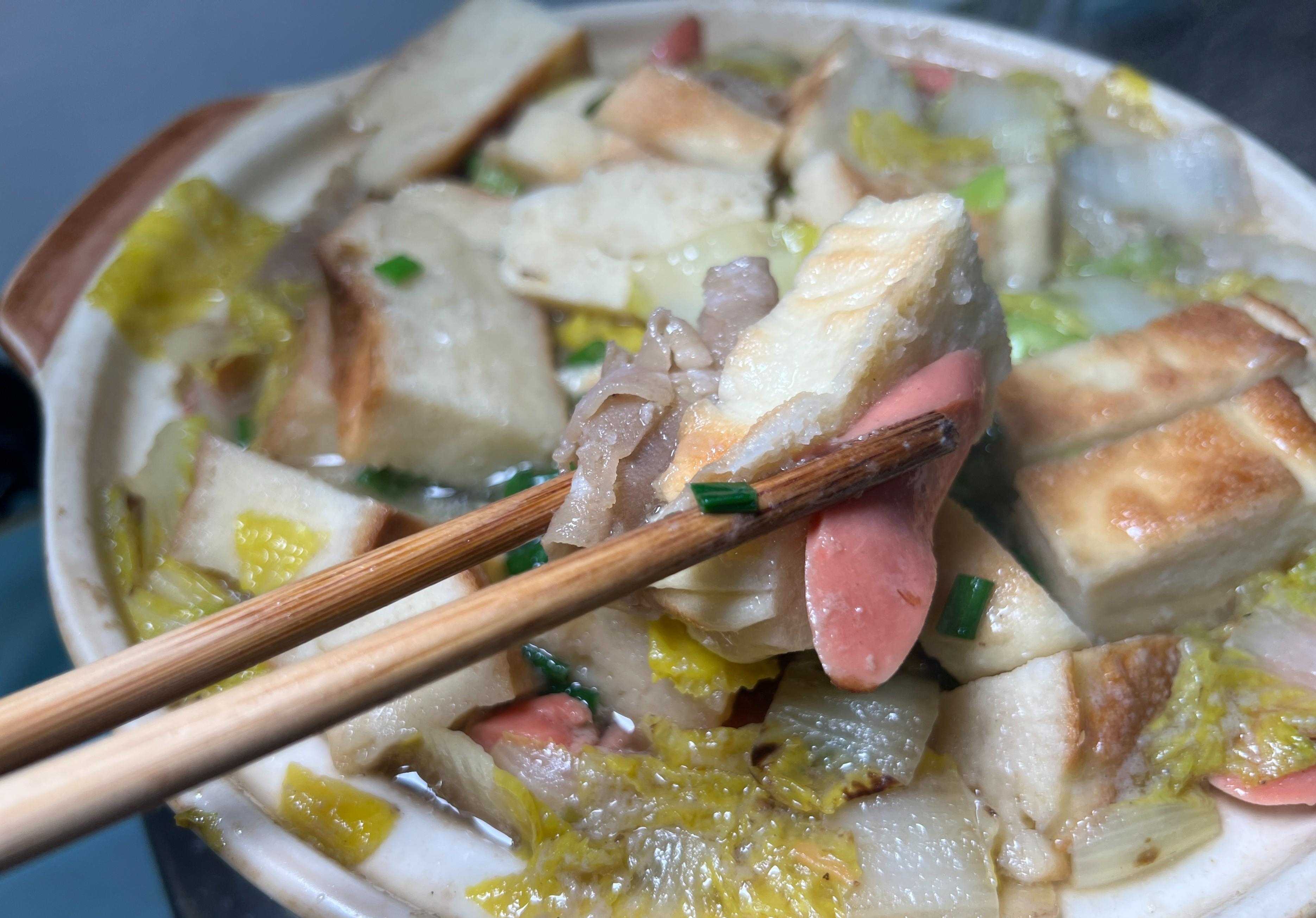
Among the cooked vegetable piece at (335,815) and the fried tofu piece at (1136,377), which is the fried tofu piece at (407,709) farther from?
the fried tofu piece at (1136,377)

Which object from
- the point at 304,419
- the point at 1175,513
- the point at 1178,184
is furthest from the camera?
the point at 1178,184

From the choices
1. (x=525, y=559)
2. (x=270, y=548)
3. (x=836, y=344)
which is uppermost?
(x=836, y=344)

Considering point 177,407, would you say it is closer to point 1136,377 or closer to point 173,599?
point 173,599

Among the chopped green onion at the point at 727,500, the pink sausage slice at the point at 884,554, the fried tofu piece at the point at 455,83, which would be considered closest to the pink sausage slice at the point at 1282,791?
the pink sausage slice at the point at 884,554

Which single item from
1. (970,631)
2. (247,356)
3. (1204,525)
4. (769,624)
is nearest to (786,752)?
(769,624)


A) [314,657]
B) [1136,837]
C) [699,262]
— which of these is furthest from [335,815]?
[699,262]

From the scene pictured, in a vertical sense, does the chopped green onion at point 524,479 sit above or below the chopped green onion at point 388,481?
below

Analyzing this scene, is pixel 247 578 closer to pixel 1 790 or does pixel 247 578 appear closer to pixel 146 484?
pixel 146 484
